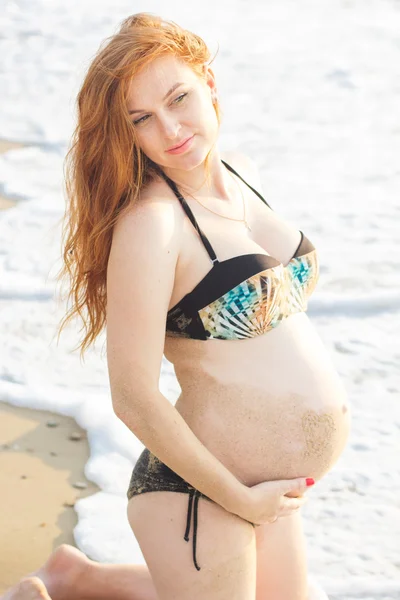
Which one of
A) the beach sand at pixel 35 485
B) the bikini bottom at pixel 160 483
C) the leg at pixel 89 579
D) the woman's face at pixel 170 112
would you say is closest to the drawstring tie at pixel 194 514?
the bikini bottom at pixel 160 483

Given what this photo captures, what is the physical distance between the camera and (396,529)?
4043 mm

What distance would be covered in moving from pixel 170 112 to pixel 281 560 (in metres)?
1.28

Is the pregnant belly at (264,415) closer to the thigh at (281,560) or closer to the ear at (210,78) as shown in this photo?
the thigh at (281,560)

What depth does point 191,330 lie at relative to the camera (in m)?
2.60

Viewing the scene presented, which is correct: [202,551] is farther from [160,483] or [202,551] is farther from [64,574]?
[64,574]

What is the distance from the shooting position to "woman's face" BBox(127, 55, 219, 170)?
2.54 m

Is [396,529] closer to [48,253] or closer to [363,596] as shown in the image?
[363,596]

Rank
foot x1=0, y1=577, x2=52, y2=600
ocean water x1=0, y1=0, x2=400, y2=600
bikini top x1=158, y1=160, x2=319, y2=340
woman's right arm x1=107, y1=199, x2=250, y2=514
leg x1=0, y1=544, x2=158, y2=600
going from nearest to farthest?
woman's right arm x1=107, y1=199, x2=250, y2=514 < bikini top x1=158, y1=160, x2=319, y2=340 < foot x1=0, y1=577, x2=52, y2=600 < leg x1=0, y1=544, x2=158, y2=600 < ocean water x1=0, y1=0, x2=400, y2=600

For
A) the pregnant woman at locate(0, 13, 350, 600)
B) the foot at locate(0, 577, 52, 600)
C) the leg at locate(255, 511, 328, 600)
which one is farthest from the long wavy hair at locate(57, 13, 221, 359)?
the foot at locate(0, 577, 52, 600)

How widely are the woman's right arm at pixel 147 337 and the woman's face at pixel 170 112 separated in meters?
0.17

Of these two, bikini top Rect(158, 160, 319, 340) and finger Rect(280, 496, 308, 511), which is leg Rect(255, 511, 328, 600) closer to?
finger Rect(280, 496, 308, 511)

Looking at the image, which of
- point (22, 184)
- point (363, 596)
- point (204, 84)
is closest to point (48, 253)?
point (22, 184)

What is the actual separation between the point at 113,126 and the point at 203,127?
0.86 feet

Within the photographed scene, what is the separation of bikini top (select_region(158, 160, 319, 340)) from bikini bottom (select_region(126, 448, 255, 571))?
38 cm
